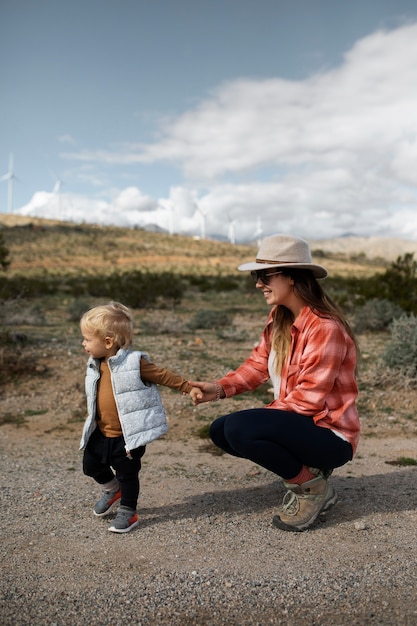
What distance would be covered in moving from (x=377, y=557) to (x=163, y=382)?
5.04 ft

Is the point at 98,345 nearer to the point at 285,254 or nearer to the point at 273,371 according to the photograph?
the point at 273,371

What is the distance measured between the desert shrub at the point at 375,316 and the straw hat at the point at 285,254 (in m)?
10.8

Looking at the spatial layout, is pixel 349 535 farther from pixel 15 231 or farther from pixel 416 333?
pixel 15 231

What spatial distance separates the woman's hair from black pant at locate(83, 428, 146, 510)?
1067mm

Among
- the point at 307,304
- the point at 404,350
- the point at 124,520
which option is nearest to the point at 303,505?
the point at 124,520

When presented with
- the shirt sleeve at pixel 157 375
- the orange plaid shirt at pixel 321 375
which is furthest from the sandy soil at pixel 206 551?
the shirt sleeve at pixel 157 375

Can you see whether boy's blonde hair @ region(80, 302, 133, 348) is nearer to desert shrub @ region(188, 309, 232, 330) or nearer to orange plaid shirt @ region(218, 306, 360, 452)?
orange plaid shirt @ region(218, 306, 360, 452)

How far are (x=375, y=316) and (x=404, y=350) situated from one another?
5925 mm

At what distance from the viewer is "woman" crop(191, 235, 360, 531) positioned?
3.67 meters

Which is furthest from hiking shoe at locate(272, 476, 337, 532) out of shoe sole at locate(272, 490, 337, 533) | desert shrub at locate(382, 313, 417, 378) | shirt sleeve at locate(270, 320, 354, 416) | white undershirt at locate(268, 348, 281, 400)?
desert shrub at locate(382, 313, 417, 378)

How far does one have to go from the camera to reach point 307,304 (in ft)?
12.6

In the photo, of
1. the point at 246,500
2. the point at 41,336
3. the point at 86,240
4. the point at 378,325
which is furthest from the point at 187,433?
the point at 86,240

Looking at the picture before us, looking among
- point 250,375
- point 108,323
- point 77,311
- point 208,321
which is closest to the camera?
point 108,323

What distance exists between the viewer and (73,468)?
17.3 ft
